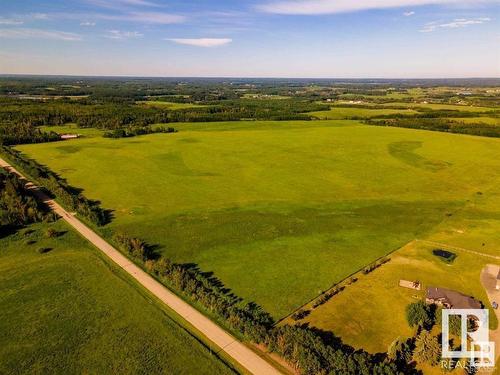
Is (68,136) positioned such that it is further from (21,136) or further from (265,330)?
(265,330)

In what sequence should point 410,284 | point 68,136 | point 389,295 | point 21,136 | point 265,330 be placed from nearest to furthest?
point 265,330, point 389,295, point 410,284, point 21,136, point 68,136

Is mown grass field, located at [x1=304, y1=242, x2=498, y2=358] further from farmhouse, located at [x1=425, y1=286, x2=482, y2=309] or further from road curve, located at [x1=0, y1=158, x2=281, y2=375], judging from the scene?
road curve, located at [x1=0, y1=158, x2=281, y2=375]

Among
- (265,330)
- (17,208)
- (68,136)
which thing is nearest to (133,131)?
(68,136)

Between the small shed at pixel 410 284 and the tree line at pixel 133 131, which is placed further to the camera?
the tree line at pixel 133 131

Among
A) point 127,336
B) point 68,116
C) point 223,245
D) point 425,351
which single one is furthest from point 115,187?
point 68,116

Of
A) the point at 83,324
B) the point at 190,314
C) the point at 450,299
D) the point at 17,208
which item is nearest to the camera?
the point at 83,324

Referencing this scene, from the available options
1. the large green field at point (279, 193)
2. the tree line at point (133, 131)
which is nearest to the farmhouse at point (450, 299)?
the large green field at point (279, 193)

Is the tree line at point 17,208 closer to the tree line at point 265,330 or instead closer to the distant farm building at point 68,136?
the tree line at point 265,330
